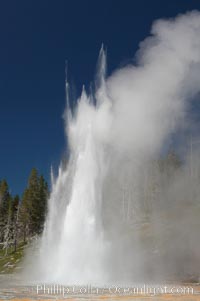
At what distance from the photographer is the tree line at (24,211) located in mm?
97312

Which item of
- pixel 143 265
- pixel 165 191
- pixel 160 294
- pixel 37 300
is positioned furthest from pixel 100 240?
pixel 165 191

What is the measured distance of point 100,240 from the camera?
52.0 meters

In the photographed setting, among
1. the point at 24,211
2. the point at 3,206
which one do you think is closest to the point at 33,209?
the point at 24,211

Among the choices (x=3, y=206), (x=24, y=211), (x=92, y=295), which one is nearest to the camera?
(x=92, y=295)

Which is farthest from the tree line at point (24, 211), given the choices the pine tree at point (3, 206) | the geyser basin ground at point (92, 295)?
the geyser basin ground at point (92, 295)

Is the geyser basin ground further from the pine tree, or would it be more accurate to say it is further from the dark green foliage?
the pine tree

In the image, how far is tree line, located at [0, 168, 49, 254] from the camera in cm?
9731

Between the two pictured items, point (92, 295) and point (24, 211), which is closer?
point (92, 295)

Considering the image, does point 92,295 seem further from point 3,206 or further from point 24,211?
point 3,206

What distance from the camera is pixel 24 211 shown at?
97.3 m

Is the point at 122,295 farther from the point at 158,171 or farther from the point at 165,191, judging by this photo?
the point at 158,171

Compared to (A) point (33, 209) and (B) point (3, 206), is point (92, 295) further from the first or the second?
(B) point (3, 206)

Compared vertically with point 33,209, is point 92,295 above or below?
below

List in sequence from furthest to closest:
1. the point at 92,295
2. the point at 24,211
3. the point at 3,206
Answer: the point at 3,206
the point at 24,211
the point at 92,295
